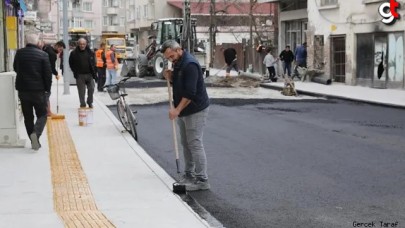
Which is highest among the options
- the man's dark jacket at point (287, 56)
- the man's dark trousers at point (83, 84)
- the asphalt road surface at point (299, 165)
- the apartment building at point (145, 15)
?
the apartment building at point (145, 15)

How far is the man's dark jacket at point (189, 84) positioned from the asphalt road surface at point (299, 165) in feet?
3.25

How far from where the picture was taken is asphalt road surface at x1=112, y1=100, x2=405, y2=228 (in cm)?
671

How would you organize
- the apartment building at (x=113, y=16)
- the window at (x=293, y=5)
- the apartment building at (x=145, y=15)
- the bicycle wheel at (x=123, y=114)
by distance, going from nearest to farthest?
the bicycle wheel at (x=123, y=114)
the window at (x=293, y=5)
the apartment building at (x=145, y=15)
the apartment building at (x=113, y=16)

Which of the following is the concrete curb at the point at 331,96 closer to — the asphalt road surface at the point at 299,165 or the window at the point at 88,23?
the asphalt road surface at the point at 299,165

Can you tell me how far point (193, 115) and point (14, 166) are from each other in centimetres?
277

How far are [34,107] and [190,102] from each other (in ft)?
11.4

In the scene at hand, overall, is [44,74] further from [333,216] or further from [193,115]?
[333,216]

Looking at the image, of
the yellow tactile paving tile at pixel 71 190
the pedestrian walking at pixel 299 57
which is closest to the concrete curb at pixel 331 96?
the pedestrian walking at pixel 299 57

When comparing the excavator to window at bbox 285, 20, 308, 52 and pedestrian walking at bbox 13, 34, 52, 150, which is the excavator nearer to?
window at bbox 285, 20, 308, 52

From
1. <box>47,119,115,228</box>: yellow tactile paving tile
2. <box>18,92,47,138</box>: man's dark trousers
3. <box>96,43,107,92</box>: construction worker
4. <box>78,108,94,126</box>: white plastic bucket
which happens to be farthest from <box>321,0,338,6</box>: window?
<box>18,92,47,138</box>: man's dark trousers

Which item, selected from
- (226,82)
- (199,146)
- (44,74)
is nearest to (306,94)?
(226,82)

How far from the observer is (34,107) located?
10266 millimetres

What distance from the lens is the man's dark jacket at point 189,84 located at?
7660mm

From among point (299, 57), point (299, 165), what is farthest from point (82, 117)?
point (299, 57)
